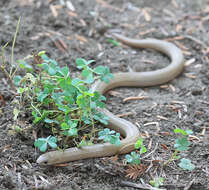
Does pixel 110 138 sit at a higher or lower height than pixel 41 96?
lower

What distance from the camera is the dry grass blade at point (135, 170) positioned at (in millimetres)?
3416

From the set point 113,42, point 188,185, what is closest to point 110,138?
point 188,185

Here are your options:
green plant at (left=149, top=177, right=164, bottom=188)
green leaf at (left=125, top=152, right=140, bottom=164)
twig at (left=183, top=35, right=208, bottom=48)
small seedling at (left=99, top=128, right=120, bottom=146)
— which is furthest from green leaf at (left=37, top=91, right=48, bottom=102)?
twig at (left=183, top=35, right=208, bottom=48)

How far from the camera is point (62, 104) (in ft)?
12.0

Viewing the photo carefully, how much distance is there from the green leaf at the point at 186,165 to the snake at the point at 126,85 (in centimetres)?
58

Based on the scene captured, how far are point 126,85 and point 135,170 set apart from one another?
72.1 inches

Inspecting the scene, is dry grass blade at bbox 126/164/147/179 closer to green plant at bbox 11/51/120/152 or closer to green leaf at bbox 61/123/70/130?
green plant at bbox 11/51/120/152

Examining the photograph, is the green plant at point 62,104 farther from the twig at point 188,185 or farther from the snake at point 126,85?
the twig at point 188,185

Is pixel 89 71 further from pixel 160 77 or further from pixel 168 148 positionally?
pixel 160 77

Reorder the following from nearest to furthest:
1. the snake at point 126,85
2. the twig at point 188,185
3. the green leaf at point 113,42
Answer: the twig at point 188,185
the snake at point 126,85
the green leaf at point 113,42

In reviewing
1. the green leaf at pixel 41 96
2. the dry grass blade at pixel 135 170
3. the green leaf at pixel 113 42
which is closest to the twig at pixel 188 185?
the dry grass blade at pixel 135 170

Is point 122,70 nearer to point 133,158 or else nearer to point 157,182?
point 133,158

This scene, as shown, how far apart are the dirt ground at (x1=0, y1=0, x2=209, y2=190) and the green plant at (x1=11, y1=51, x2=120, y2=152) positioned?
0.27m

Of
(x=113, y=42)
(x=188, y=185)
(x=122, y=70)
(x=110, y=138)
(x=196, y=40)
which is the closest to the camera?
(x=188, y=185)
